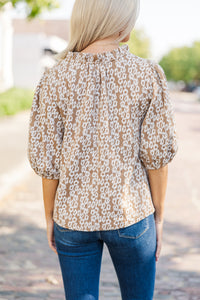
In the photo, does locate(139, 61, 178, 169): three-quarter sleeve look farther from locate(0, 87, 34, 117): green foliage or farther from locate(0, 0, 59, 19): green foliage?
locate(0, 87, 34, 117): green foliage

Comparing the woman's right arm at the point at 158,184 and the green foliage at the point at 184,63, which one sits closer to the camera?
the woman's right arm at the point at 158,184

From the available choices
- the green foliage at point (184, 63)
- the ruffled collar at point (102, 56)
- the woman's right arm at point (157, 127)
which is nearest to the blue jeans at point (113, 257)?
the woman's right arm at point (157, 127)

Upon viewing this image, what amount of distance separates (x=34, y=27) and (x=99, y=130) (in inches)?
2068

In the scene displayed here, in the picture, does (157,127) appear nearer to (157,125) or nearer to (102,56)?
(157,125)

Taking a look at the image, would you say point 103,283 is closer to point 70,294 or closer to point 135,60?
point 70,294

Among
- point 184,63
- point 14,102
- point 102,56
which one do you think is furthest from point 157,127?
point 184,63

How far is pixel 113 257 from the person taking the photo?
1.72 metres

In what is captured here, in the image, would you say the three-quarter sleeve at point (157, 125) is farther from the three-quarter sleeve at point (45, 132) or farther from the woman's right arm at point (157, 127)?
the three-quarter sleeve at point (45, 132)

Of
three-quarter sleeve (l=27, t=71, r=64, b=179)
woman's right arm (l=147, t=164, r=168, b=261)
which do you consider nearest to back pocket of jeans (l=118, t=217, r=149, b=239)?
woman's right arm (l=147, t=164, r=168, b=261)

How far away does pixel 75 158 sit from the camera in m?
1.62

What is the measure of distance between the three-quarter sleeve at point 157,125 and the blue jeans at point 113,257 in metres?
0.25

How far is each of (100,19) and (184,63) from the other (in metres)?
107

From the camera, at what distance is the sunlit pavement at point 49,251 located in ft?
11.4

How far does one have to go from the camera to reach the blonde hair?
159 cm
